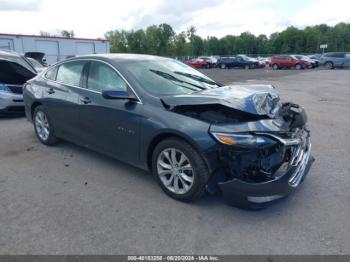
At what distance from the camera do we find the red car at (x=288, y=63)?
34.2m

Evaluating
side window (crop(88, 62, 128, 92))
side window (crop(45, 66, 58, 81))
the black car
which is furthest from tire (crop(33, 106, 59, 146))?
the black car

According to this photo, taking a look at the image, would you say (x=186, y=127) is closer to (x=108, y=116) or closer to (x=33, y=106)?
(x=108, y=116)

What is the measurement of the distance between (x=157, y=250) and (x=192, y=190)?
841 mm

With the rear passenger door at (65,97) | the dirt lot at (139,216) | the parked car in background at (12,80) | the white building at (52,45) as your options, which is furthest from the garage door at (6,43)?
the dirt lot at (139,216)

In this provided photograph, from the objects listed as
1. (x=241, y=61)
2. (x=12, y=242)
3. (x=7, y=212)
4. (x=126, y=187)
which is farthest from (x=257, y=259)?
(x=241, y=61)

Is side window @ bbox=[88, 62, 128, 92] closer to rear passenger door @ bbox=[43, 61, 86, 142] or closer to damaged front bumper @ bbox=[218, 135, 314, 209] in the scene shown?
rear passenger door @ bbox=[43, 61, 86, 142]

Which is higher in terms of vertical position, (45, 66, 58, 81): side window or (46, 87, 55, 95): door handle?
(45, 66, 58, 81): side window

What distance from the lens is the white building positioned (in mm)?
21578

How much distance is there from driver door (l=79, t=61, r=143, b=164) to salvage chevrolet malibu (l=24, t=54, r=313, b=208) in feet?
0.04

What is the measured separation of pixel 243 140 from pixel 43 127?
388cm

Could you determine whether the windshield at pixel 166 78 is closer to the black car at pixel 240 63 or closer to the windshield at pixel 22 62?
the windshield at pixel 22 62

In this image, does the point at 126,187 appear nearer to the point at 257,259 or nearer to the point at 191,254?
the point at 191,254

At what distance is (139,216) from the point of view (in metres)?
3.35

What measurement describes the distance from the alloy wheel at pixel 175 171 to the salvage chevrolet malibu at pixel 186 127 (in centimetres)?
1
